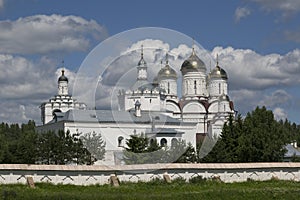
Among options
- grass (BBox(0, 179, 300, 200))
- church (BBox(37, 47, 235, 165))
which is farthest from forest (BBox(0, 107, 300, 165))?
grass (BBox(0, 179, 300, 200))

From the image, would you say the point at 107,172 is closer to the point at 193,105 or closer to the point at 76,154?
the point at 76,154

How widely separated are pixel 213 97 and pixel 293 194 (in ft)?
185

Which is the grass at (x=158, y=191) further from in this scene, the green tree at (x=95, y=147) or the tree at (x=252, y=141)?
Answer: the green tree at (x=95, y=147)

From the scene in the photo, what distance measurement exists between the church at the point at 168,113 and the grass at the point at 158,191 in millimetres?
30769

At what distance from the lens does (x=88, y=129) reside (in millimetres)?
57938

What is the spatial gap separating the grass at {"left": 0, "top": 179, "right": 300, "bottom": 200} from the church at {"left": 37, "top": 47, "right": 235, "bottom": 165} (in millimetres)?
30769

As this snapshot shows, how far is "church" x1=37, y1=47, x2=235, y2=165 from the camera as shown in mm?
56219

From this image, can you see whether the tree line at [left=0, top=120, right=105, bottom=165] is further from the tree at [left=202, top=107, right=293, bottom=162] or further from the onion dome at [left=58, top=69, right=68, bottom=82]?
the onion dome at [left=58, top=69, right=68, bottom=82]

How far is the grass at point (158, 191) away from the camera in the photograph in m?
16.8

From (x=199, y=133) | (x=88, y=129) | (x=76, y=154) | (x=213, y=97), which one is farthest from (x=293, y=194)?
(x=213, y=97)

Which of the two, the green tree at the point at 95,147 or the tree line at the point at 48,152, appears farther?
the green tree at the point at 95,147

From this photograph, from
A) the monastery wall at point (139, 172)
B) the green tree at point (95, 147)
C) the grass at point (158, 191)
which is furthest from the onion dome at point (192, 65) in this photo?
the grass at point (158, 191)

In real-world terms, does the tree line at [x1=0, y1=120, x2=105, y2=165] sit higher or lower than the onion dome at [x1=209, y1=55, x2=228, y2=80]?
lower

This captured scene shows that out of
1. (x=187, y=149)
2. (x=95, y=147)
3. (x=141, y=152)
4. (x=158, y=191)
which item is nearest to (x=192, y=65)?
(x=95, y=147)
